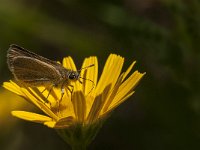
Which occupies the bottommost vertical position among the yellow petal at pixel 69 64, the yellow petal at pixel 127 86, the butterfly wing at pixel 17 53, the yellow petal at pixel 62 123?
the yellow petal at pixel 62 123

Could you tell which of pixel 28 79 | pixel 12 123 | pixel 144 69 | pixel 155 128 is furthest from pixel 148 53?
pixel 12 123

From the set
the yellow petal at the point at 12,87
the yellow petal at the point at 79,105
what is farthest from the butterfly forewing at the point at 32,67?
the yellow petal at the point at 79,105

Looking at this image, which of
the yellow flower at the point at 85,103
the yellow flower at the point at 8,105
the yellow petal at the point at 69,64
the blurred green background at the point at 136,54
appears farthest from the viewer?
the yellow flower at the point at 8,105

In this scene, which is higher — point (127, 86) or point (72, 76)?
point (72, 76)

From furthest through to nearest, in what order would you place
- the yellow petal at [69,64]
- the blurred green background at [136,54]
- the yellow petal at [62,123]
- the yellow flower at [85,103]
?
the blurred green background at [136,54]
the yellow petal at [69,64]
the yellow flower at [85,103]
the yellow petal at [62,123]

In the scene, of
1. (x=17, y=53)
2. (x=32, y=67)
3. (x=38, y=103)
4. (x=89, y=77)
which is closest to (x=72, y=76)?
(x=89, y=77)

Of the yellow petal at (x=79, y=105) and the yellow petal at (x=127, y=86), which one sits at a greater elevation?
the yellow petal at (x=127, y=86)

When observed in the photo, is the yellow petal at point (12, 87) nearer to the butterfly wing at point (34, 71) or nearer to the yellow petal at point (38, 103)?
the yellow petal at point (38, 103)

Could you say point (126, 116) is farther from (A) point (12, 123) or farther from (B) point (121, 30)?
(B) point (121, 30)

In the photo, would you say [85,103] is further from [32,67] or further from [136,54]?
[136,54]
